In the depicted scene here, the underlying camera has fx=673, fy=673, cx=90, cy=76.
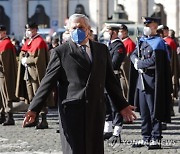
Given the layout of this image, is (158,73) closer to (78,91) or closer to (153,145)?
(153,145)

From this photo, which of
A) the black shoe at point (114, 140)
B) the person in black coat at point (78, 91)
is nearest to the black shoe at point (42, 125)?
the black shoe at point (114, 140)

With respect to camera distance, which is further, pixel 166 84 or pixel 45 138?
pixel 45 138

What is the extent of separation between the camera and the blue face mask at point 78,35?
607 centimetres

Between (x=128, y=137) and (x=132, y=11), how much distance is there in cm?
4349

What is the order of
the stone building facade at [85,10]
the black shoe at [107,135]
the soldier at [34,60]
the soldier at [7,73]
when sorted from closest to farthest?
the black shoe at [107,135], the soldier at [34,60], the soldier at [7,73], the stone building facade at [85,10]

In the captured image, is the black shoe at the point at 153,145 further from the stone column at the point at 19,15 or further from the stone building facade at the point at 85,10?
the stone column at the point at 19,15

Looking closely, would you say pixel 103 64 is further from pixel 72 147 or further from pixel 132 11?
pixel 132 11

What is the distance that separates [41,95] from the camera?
6090 mm

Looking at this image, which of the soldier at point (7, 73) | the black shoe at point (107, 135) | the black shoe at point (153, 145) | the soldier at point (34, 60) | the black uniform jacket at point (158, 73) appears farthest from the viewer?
the soldier at point (7, 73)

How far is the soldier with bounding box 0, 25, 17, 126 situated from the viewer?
40.3 ft

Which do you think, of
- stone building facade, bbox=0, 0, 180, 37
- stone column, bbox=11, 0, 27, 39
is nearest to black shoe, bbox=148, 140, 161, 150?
stone building facade, bbox=0, 0, 180, 37

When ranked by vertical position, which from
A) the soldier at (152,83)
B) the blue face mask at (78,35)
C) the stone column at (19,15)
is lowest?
the stone column at (19,15)

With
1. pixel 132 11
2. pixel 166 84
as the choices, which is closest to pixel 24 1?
pixel 132 11

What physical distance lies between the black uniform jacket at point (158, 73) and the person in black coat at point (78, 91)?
9.86 feet
